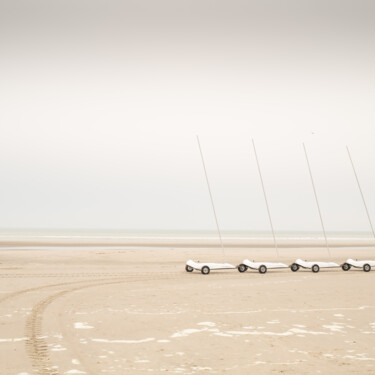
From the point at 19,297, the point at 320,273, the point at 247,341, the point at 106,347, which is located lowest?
the point at 320,273

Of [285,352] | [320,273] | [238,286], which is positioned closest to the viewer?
[285,352]

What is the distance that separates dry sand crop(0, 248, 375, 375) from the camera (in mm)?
7043

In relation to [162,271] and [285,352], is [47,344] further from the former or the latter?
[162,271]

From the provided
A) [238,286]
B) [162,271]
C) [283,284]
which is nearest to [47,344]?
[238,286]

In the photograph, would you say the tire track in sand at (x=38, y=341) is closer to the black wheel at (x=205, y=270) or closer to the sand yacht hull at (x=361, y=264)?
the black wheel at (x=205, y=270)

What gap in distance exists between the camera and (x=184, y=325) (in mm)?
9484

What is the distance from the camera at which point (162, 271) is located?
20203 millimetres

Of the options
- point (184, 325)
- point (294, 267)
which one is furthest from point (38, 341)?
point (294, 267)

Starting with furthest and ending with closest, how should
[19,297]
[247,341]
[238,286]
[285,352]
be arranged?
[238,286] → [19,297] → [247,341] → [285,352]

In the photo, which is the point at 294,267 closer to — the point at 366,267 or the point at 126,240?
the point at 366,267

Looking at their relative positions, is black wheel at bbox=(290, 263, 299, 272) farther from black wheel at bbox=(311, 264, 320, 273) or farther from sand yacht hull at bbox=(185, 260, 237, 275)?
sand yacht hull at bbox=(185, 260, 237, 275)

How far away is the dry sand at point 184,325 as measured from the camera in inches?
277

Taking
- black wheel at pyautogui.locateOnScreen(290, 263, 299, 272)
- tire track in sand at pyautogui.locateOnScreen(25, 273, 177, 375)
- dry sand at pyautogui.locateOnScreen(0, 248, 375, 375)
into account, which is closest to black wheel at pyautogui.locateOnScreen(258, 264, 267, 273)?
black wheel at pyautogui.locateOnScreen(290, 263, 299, 272)

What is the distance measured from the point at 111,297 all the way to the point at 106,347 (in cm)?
515
